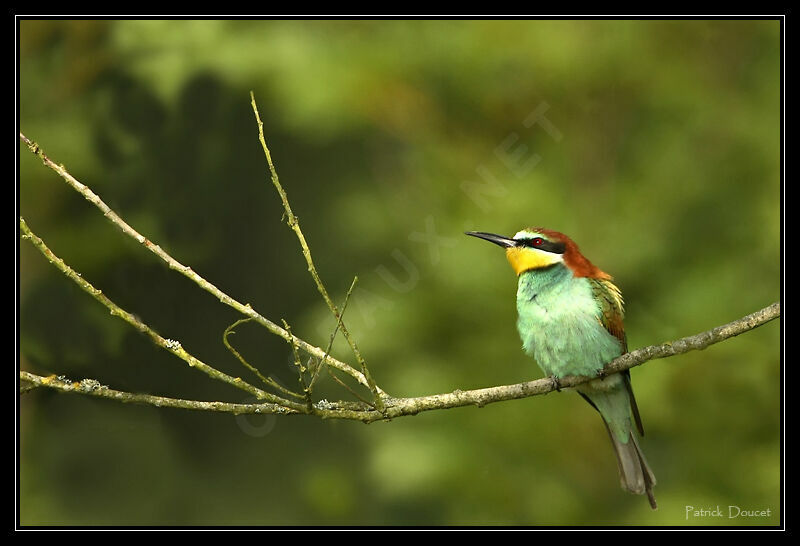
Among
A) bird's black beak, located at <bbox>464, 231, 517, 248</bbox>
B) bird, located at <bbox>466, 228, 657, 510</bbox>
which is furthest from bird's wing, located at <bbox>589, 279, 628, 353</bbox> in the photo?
bird's black beak, located at <bbox>464, 231, 517, 248</bbox>

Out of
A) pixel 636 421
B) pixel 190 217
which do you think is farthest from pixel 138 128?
pixel 636 421

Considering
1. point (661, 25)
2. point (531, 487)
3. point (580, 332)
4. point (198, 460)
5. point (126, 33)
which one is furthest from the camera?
point (198, 460)

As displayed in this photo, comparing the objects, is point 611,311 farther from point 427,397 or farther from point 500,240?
point 427,397

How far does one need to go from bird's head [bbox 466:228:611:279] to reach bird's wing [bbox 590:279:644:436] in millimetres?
41

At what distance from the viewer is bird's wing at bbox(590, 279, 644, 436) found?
274cm

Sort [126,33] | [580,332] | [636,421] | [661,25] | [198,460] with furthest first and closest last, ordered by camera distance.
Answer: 1. [198,460]
2. [661,25]
3. [126,33]
4. [636,421]
5. [580,332]

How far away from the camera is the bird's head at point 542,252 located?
280 centimetres

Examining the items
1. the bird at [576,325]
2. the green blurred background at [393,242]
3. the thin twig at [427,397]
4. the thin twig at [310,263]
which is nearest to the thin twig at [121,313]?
the thin twig at [427,397]

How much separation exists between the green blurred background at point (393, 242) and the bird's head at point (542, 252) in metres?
0.50

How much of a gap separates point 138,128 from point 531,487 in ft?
7.75

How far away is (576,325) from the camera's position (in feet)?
8.77

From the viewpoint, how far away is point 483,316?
3389mm

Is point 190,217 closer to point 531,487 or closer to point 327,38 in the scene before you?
point 327,38

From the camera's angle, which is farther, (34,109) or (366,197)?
(366,197)
